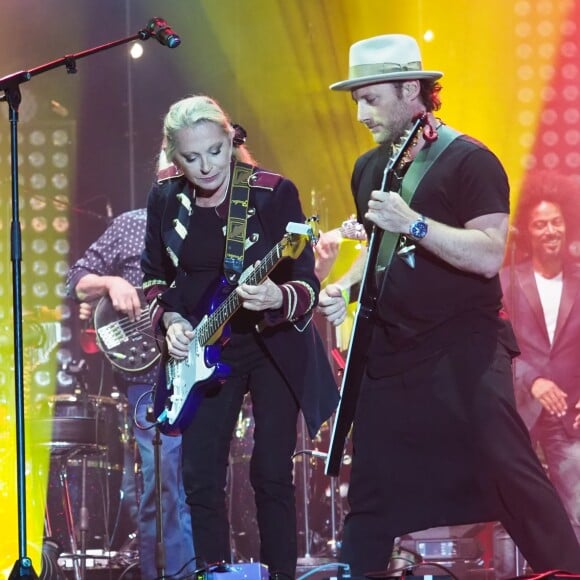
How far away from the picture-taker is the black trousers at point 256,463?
3746 millimetres

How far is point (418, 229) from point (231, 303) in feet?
2.96

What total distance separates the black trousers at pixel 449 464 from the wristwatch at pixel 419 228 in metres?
0.42

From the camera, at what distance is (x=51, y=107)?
22.4 feet

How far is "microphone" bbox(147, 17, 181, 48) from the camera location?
12.7ft

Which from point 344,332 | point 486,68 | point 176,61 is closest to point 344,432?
point 344,332

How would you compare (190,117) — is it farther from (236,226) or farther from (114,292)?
(114,292)

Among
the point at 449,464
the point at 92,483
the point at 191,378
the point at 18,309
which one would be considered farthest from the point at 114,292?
the point at 449,464

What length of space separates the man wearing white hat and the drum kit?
3113 millimetres

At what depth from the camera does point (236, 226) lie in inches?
151

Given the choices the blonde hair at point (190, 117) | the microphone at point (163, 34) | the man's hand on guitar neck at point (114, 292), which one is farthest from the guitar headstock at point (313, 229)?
the man's hand on guitar neck at point (114, 292)

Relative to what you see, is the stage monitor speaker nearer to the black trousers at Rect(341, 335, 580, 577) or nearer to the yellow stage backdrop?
the black trousers at Rect(341, 335, 580, 577)

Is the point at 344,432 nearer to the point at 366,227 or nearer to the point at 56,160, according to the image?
the point at 366,227

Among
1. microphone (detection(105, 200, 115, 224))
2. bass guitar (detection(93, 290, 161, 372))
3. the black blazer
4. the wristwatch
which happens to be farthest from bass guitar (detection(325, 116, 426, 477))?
microphone (detection(105, 200, 115, 224))

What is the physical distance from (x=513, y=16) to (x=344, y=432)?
12.1ft
